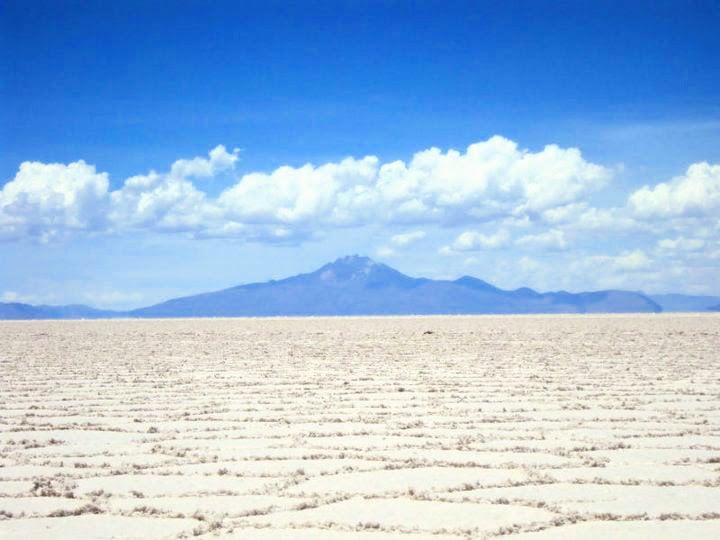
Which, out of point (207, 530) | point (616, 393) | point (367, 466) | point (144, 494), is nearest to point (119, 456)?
point (144, 494)

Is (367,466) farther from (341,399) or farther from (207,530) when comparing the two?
(341,399)

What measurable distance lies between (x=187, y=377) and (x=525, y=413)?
5.47m

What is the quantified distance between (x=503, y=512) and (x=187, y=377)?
8.12 m

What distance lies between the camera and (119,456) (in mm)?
5988

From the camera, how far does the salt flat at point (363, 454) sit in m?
4.19

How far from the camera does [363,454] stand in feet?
19.2

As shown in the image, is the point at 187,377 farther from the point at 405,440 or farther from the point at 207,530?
the point at 207,530

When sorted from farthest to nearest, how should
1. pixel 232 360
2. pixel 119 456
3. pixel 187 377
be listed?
pixel 232 360, pixel 187 377, pixel 119 456

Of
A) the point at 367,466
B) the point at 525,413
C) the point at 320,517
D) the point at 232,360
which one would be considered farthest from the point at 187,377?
the point at 320,517

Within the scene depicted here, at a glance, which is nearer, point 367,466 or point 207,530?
point 207,530

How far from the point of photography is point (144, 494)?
4777mm

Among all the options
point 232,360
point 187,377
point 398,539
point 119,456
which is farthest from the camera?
point 232,360

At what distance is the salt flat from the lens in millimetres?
4191

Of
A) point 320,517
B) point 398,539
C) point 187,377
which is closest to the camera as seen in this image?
point 398,539
